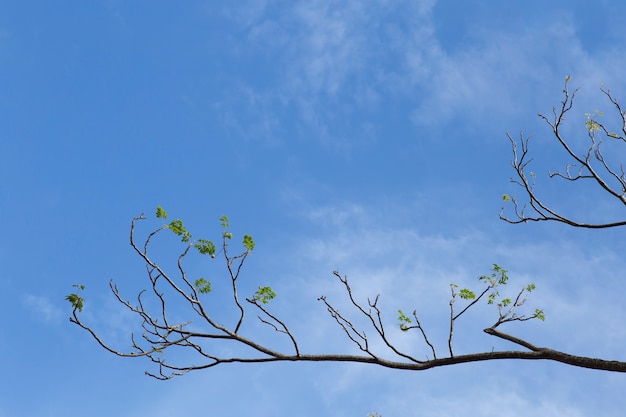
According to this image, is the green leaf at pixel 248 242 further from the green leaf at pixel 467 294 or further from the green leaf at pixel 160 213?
the green leaf at pixel 467 294

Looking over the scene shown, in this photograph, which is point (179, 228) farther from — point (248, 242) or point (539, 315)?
point (539, 315)

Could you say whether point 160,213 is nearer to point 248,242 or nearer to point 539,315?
point 248,242

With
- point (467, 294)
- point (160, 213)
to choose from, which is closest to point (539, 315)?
point (467, 294)

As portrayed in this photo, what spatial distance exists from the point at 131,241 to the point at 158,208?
0.40 m

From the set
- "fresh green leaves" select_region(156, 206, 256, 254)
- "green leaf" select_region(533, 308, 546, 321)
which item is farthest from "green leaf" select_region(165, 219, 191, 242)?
"green leaf" select_region(533, 308, 546, 321)

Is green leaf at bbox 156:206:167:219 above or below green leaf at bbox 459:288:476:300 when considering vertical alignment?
above

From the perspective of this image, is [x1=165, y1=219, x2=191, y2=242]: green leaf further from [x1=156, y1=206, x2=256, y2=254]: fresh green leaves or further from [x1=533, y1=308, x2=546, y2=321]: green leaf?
[x1=533, y1=308, x2=546, y2=321]: green leaf

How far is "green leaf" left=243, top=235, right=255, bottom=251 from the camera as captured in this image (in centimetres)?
609

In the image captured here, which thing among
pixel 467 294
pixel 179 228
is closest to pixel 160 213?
pixel 179 228

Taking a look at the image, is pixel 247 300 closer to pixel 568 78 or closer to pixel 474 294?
pixel 474 294

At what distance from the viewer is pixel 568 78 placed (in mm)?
7828

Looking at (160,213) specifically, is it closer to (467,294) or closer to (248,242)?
(248,242)

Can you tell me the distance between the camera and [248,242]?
20.0 feet

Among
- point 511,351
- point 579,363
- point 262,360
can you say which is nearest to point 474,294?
point 511,351
